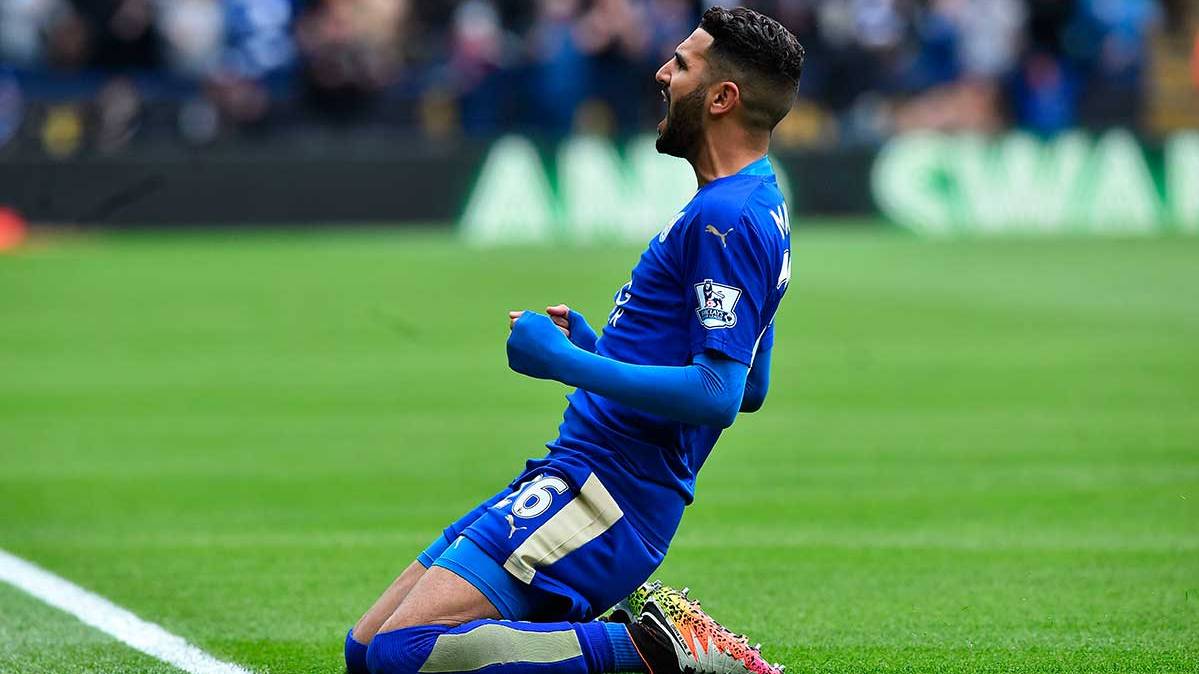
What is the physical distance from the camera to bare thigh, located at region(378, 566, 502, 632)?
208 inches

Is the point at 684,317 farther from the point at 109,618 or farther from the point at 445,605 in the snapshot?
the point at 109,618

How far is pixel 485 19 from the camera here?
87.0ft

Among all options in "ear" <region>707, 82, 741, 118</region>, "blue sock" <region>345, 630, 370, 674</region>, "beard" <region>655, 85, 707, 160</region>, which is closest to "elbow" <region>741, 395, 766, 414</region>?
"beard" <region>655, 85, 707, 160</region>

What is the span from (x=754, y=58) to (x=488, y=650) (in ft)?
6.29

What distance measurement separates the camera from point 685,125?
17.5 feet

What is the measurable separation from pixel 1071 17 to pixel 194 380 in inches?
704

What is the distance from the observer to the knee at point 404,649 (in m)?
5.25

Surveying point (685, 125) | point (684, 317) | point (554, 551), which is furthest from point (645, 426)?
point (685, 125)

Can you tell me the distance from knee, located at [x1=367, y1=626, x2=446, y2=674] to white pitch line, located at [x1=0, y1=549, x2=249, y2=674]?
94 centimetres

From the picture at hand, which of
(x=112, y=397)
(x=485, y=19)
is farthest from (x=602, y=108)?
(x=112, y=397)

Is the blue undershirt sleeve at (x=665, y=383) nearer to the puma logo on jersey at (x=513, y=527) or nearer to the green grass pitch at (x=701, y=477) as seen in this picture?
the puma logo on jersey at (x=513, y=527)

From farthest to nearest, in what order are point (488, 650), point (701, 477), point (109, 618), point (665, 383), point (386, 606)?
point (701, 477)
point (109, 618)
point (386, 606)
point (488, 650)
point (665, 383)

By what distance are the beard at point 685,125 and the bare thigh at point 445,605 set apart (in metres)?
1.44

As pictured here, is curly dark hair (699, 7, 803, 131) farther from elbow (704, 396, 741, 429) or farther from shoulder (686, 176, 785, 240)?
elbow (704, 396, 741, 429)
